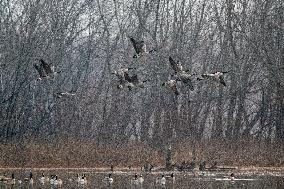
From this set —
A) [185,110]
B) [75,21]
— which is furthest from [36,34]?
[185,110]

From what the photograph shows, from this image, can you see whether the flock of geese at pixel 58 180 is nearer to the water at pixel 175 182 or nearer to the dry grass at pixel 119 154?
the water at pixel 175 182

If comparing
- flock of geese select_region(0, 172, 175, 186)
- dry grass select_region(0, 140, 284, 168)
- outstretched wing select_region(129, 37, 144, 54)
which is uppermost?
outstretched wing select_region(129, 37, 144, 54)

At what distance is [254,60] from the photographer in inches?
1944

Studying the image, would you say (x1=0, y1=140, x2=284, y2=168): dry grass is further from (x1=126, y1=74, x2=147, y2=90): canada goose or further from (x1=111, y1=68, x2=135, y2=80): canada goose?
(x1=126, y1=74, x2=147, y2=90): canada goose

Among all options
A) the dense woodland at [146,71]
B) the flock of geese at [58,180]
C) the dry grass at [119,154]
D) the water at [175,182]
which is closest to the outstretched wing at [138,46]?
the water at [175,182]

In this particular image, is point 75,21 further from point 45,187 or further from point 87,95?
point 45,187

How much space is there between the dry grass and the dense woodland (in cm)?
200

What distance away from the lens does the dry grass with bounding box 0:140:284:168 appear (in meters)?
35.4

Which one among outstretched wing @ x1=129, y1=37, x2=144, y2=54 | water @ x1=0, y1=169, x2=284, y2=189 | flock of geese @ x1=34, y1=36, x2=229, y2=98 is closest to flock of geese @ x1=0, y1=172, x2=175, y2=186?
water @ x1=0, y1=169, x2=284, y2=189

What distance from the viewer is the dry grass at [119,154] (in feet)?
116

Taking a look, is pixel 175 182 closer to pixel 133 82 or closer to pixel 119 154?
pixel 133 82

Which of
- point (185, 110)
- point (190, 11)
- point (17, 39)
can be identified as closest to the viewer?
point (17, 39)

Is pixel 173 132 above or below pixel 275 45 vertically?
below

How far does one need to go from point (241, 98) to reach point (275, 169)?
13317mm
